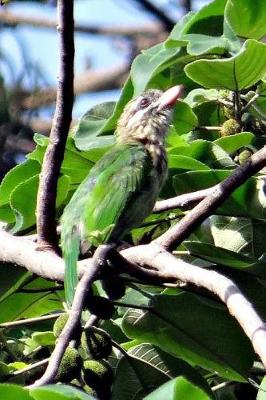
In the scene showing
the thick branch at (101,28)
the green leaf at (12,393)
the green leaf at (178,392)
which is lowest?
the thick branch at (101,28)

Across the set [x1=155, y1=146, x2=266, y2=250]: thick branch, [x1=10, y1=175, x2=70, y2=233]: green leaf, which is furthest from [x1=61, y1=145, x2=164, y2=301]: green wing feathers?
[x1=155, y1=146, x2=266, y2=250]: thick branch

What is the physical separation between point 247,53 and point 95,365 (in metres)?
0.91

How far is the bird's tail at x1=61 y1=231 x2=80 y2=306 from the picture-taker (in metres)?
2.65

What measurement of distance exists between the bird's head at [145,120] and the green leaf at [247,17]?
17.4 inches

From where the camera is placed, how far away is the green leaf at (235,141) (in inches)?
119

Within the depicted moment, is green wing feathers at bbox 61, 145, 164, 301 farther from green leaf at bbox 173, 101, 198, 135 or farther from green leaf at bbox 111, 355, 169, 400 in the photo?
green leaf at bbox 111, 355, 169, 400

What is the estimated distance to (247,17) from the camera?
3186 mm

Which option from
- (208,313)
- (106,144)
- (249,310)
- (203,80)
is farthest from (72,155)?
(249,310)

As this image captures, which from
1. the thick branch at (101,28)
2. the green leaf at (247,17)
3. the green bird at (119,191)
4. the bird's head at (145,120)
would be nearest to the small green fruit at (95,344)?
the green bird at (119,191)

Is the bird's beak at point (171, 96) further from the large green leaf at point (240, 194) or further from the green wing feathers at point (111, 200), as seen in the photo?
the large green leaf at point (240, 194)

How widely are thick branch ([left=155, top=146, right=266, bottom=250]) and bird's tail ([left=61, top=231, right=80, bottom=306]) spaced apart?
264 millimetres

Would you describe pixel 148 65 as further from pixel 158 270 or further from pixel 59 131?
pixel 158 270

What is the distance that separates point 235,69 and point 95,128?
0.55m

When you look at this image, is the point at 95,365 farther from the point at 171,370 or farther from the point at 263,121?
the point at 263,121
